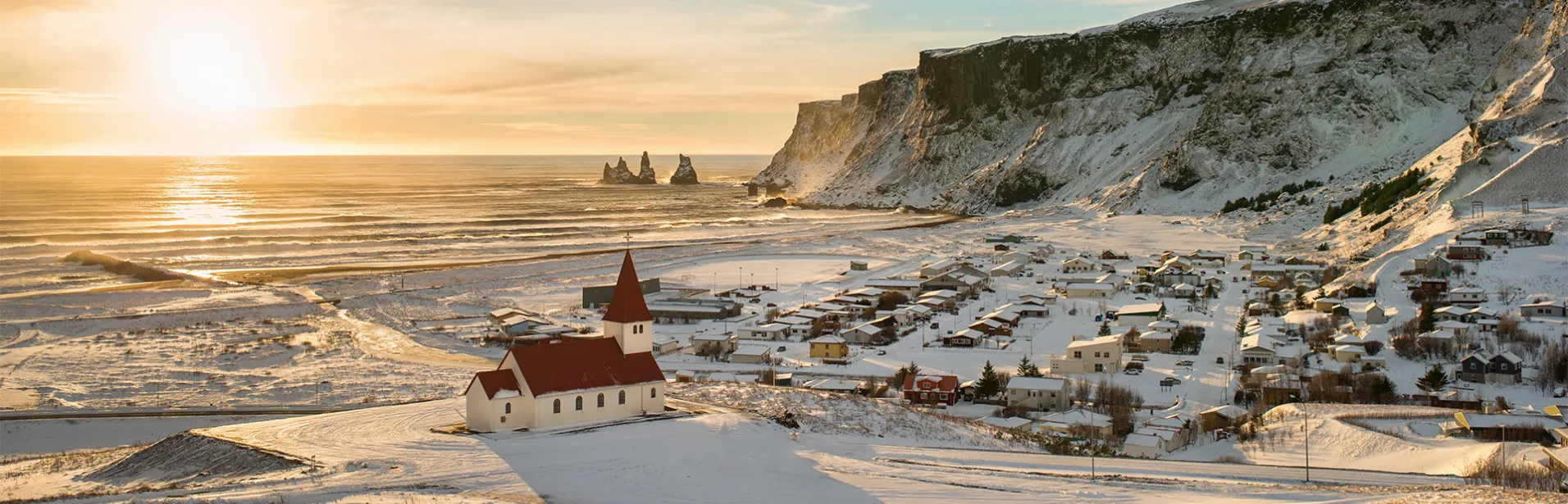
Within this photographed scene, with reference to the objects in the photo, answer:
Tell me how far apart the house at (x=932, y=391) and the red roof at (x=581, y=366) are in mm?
11094

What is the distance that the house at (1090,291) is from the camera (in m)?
62.9

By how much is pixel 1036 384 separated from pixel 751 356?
12482 millimetres

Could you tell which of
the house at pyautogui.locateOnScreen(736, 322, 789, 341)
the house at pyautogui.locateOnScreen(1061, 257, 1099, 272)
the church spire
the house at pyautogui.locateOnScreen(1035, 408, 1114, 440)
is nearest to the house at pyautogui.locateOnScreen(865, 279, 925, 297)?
the house at pyautogui.locateOnScreen(1061, 257, 1099, 272)

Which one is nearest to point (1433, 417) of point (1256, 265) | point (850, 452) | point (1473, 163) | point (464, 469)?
point (850, 452)

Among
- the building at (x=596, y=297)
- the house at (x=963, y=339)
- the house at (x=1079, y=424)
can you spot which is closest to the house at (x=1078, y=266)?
the house at (x=963, y=339)

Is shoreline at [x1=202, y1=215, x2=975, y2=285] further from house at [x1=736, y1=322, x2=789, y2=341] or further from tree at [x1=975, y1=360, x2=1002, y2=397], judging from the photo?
tree at [x1=975, y1=360, x2=1002, y2=397]

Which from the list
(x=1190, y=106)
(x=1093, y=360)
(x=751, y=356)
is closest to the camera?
(x=1093, y=360)

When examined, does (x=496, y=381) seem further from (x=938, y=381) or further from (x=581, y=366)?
(x=938, y=381)

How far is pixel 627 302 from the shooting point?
101 ft

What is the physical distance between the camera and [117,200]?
507 feet

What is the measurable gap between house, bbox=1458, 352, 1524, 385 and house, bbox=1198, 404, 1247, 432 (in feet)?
31.0

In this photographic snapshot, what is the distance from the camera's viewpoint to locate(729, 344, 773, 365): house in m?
46.6

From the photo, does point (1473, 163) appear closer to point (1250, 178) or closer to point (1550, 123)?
point (1550, 123)

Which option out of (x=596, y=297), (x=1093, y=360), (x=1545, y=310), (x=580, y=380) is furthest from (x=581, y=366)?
(x=1545, y=310)
